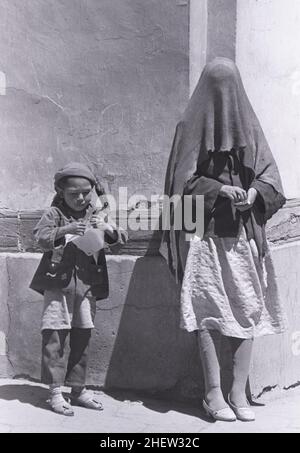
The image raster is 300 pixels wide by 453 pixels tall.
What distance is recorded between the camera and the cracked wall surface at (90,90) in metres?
5.55

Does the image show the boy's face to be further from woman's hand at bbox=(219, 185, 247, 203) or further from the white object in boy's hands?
woman's hand at bbox=(219, 185, 247, 203)

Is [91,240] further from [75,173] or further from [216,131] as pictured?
[216,131]

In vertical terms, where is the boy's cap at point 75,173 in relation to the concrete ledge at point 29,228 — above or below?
above

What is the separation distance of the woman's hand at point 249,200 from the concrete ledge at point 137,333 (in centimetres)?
77

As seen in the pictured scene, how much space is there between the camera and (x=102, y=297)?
5.13m

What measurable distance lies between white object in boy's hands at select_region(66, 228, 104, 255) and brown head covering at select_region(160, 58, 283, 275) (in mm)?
464

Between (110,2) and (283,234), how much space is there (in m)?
1.89

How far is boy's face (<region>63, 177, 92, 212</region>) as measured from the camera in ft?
16.3

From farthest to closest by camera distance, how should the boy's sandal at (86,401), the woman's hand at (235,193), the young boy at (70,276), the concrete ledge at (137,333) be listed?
the concrete ledge at (137,333), the boy's sandal at (86,401), the young boy at (70,276), the woman's hand at (235,193)

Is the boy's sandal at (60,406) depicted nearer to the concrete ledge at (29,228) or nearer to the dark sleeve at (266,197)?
the concrete ledge at (29,228)

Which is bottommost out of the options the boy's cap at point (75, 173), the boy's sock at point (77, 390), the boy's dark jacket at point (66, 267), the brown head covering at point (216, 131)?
the boy's sock at point (77, 390)

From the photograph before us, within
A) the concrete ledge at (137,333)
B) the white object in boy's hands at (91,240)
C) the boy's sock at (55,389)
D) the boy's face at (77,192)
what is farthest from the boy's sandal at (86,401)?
the boy's face at (77,192)

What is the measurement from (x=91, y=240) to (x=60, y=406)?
3.24 ft
